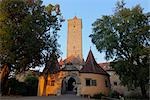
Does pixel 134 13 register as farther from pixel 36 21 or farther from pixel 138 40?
pixel 36 21

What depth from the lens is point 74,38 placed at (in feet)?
202

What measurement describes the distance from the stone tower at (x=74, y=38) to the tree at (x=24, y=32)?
2265 cm

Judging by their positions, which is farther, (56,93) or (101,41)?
(56,93)

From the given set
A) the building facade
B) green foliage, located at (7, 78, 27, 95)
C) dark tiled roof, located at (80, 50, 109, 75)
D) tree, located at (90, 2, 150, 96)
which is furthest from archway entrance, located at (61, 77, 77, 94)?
tree, located at (90, 2, 150, 96)

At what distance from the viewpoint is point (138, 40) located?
115ft

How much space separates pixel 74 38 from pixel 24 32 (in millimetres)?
30061

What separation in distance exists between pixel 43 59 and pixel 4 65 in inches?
215

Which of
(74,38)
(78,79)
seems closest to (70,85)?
(78,79)

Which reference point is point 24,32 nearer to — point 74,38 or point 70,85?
point 70,85

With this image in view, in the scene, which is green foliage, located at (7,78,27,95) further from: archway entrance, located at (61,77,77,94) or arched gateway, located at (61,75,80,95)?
archway entrance, located at (61,77,77,94)

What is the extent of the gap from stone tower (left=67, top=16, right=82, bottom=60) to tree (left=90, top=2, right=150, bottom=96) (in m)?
23.3

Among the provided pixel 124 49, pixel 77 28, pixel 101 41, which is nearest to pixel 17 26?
pixel 101 41

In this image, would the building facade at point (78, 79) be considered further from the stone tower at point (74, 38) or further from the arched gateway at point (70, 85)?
the stone tower at point (74, 38)

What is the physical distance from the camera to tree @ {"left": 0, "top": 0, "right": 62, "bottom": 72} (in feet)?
105
